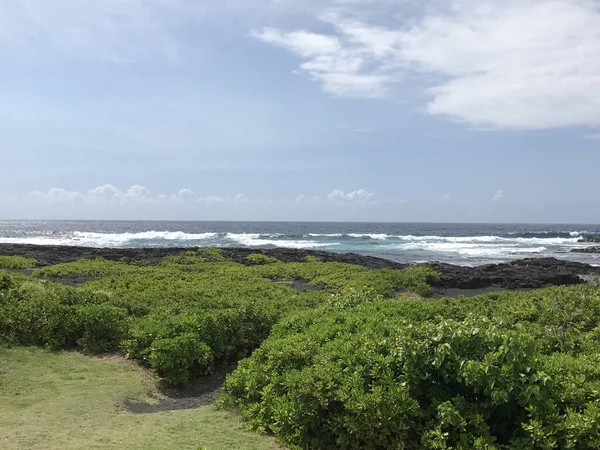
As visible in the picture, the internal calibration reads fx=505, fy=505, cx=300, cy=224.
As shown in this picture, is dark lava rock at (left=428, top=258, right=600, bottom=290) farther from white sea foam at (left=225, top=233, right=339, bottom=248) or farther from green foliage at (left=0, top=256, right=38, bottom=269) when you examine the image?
white sea foam at (left=225, top=233, right=339, bottom=248)

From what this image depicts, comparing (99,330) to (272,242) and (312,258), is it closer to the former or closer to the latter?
(312,258)

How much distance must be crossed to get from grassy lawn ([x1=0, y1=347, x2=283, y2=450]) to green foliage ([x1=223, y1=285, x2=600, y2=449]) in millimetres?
573

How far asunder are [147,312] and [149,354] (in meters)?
2.62

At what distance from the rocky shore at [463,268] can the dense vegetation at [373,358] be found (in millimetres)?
10347

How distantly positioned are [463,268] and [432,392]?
23.1 meters

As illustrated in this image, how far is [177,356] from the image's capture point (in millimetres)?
8250

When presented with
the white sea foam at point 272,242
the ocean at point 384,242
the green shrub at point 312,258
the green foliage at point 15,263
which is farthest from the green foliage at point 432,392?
the white sea foam at point 272,242

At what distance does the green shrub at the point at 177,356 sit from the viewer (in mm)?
8211

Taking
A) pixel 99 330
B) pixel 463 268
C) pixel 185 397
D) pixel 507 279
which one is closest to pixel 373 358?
pixel 185 397

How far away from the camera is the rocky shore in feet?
70.4

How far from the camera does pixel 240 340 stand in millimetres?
9672

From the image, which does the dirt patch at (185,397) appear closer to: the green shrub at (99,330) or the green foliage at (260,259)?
the green shrub at (99,330)

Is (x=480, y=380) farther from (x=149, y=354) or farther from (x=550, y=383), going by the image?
(x=149, y=354)

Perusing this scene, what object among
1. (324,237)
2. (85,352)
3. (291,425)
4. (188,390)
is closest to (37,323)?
(85,352)
